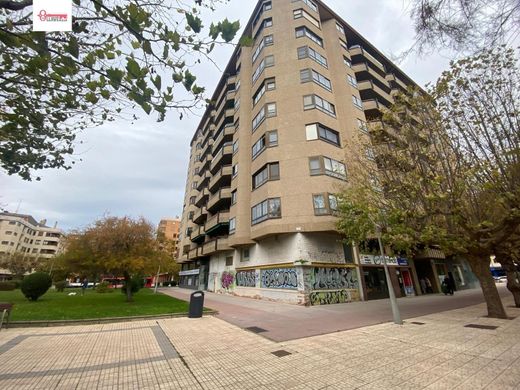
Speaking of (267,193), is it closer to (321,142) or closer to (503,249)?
(321,142)

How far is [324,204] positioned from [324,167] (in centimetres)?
300

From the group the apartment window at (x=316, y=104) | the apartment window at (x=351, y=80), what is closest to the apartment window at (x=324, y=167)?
the apartment window at (x=316, y=104)

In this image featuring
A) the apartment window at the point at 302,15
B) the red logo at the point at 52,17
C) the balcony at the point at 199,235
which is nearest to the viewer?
the red logo at the point at 52,17

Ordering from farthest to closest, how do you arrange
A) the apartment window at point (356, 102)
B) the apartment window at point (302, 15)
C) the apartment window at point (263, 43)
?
the apartment window at point (263, 43)
the apartment window at point (302, 15)
the apartment window at point (356, 102)

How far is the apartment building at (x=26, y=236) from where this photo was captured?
6088cm

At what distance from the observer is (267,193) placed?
19.0m

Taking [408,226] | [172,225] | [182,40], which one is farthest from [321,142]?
[172,225]

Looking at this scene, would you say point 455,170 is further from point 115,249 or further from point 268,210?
point 115,249

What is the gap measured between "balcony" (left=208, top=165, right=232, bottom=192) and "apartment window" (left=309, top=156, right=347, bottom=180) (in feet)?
39.4

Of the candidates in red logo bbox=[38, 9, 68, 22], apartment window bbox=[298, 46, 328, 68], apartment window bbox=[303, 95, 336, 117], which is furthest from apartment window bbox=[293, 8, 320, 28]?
red logo bbox=[38, 9, 68, 22]

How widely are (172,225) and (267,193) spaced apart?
7832cm

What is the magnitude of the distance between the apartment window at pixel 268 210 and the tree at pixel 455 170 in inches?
274

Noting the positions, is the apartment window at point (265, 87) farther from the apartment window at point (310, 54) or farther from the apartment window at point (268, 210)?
the apartment window at point (268, 210)

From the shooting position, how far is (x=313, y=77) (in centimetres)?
2188
